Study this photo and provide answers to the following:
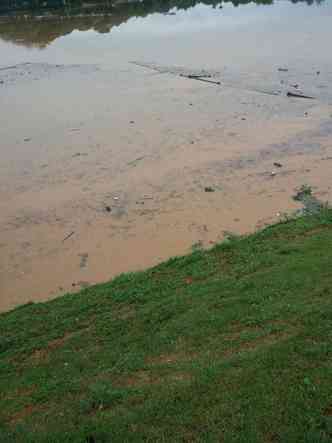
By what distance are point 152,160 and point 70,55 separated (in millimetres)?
16006

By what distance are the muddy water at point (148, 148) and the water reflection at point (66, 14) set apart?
6462 millimetres

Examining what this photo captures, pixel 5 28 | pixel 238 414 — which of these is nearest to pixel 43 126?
A: pixel 238 414

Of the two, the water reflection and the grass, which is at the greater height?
the water reflection

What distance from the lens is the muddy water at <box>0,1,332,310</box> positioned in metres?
9.73

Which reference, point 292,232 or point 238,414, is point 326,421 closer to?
point 238,414

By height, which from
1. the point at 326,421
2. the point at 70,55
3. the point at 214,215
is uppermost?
the point at 70,55

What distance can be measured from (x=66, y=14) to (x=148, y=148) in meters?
30.3

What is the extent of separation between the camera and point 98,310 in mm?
7008

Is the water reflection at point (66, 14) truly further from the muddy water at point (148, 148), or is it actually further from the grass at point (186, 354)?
the grass at point (186, 354)

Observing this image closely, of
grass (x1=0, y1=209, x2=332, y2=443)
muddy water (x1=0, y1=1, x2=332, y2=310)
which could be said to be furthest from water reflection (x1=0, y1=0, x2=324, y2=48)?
grass (x1=0, y1=209, x2=332, y2=443)

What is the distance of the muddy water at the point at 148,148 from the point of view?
9.73 metres

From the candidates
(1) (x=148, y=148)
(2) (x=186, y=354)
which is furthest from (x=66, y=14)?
(2) (x=186, y=354)

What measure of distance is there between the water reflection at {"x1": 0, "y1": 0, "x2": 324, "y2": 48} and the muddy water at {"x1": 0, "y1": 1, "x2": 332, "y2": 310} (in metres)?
6.46

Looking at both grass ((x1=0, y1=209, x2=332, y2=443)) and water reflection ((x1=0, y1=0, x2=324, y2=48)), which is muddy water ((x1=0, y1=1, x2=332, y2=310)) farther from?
water reflection ((x1=0, y1=0, x2=324, y2=48))
